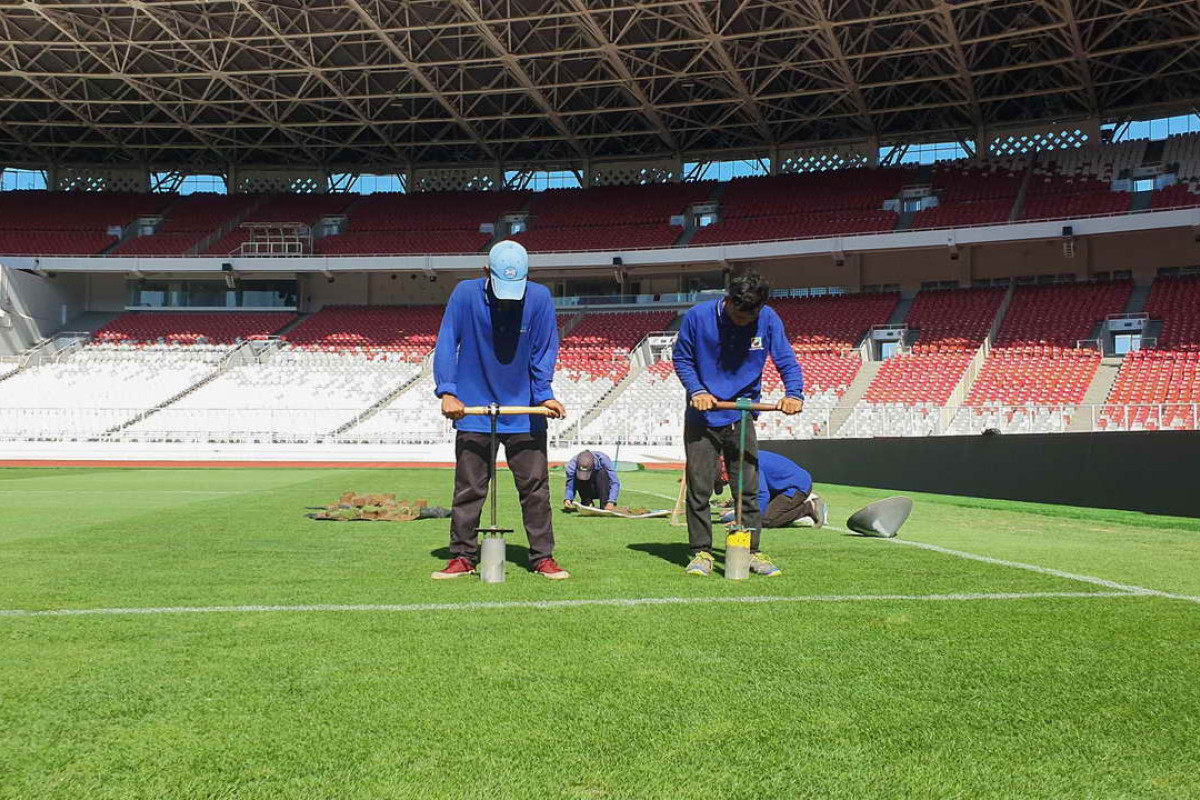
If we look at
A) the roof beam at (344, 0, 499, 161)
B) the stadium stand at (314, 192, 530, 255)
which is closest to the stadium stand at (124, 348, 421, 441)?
the stadium stand at (314, 192, 530, 255)

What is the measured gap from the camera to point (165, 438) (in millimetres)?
33250

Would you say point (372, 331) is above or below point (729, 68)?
below

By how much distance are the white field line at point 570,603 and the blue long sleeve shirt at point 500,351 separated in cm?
137

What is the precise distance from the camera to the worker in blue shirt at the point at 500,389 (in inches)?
240

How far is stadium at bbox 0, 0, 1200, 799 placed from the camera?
3010 millimetres

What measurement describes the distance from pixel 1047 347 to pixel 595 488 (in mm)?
24563

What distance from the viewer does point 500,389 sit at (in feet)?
20.2

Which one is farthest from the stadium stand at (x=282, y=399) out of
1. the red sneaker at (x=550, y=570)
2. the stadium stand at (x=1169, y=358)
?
the red sneaker at (x=550, y=570)

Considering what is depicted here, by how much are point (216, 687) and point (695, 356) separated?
12.3ft

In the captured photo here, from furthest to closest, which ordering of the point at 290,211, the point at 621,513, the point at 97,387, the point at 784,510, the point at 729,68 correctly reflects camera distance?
the point at 290,211, the point at 97,387, the point at 729,68, the point at 621,513, the point at 784,510

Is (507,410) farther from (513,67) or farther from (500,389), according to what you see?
(513,67)

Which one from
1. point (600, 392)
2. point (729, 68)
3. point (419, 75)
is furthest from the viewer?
point (419, 75)

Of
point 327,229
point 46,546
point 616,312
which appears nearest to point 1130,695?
point 46,546

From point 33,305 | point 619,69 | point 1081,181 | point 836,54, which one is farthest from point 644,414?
point 33,305
